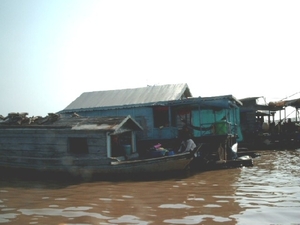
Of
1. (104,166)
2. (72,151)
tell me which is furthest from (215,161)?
(72,151)

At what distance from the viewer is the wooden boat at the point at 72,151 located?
38.9ft

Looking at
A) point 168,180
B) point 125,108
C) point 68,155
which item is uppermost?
point 125,108

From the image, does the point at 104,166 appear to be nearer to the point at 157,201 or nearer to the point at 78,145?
the point at 78,145

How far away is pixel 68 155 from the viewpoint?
1231cm

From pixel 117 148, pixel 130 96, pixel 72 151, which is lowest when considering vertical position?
pixel 117 148

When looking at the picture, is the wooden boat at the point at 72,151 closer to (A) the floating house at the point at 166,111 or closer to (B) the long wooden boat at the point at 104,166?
(B) the long wooden boat at the point at 104,166

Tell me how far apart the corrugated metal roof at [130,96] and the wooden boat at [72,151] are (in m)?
7.20

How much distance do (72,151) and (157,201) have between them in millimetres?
6045

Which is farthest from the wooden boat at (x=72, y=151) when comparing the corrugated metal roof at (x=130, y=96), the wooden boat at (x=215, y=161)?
the corrugated metal roof at (x=130, y=96)

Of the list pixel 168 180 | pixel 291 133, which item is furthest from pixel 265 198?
pixel 291 133

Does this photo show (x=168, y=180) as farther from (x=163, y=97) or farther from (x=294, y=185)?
(x=163, y=97)

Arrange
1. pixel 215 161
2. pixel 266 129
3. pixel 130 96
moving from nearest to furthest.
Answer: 1. pixel 215 161
2. pixel 130 96
3. pixel 266 129

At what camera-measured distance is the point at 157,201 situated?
24.9ft

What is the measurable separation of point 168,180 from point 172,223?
5429 mm
